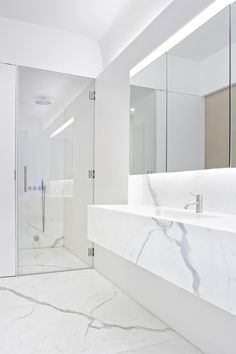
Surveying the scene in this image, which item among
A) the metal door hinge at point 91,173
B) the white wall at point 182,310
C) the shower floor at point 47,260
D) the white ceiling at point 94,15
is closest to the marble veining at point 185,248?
the white wall at point 182,310

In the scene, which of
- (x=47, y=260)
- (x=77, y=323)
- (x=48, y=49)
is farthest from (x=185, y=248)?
(x=48, y=49)

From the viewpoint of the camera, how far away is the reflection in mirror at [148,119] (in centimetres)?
238

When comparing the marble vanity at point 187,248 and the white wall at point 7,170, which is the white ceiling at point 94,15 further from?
the marble vanity at point 187,248

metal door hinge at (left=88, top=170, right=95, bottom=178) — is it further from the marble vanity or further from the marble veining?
the marble veining

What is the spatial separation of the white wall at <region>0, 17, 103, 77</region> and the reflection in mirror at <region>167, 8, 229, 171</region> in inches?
50.2

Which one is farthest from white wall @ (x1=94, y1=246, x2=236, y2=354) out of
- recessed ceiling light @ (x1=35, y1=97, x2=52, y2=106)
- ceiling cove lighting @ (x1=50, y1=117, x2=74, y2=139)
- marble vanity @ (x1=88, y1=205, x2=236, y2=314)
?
recessed ceiling light @ (x1=35, y1=97, x2=52, y2=106)

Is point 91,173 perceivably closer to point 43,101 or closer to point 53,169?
point 53,169

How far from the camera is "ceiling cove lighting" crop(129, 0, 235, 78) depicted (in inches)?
70.3

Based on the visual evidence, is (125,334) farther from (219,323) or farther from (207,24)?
(207,24)

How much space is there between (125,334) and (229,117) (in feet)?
4.66

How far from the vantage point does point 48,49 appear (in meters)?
3.12

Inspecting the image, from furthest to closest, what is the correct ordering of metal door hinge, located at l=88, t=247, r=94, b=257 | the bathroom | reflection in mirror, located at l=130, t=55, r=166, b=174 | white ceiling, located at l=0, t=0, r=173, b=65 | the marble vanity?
metal door hinge, located at l=88, t=247, r=94, b=257
white ceiling, located at l=0, t=0, r=173, b=65
reflection in mirror, located at l=130, t=55, r=166, b=174
the bathroom
the marble vanity

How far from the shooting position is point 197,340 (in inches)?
69.1

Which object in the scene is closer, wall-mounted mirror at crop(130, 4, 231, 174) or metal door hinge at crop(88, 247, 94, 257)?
wall-mounted mirror at crop(130, 4, 231, 174)
